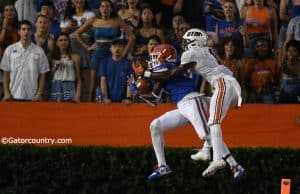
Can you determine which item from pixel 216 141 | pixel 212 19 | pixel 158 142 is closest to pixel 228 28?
pixel 212 19

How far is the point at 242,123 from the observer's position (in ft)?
51.4

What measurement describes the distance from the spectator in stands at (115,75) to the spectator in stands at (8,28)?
179 cm

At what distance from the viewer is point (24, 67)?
1636cm

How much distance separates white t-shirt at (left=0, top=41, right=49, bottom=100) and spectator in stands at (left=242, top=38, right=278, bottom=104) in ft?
11.8

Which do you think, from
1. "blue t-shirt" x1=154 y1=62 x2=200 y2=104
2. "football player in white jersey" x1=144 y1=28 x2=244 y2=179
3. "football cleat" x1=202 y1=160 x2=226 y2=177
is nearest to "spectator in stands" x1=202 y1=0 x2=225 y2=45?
"blue t-shirt" x1=154 y1=62 x2=200 y2=104

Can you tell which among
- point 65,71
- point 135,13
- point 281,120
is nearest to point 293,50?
point 281,120

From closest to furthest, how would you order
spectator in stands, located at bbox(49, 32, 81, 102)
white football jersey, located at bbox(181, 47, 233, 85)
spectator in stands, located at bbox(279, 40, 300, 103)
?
white football jersey, located at bbox(181, 47, 233, 85) < spectator in stands, located at bbox(279, 40, 300, 103) < spectator in stands, located at bbox(49, 32, 81, 102)

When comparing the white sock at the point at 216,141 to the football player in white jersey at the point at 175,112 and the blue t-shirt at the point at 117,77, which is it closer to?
the football player in white jersey at the point at 175,112

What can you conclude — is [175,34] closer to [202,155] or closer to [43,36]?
[43,36]

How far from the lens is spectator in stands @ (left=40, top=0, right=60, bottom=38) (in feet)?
55.2

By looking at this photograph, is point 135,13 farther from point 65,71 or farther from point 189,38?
point 189,38

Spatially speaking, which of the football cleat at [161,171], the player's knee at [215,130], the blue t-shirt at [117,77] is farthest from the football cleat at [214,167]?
the blue t-shirt at [117,77]

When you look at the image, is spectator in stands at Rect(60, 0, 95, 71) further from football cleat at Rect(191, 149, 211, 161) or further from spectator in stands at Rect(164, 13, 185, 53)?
football cleat at Rect(191, 149, 211, 161)

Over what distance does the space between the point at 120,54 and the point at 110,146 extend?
84.0 inches
